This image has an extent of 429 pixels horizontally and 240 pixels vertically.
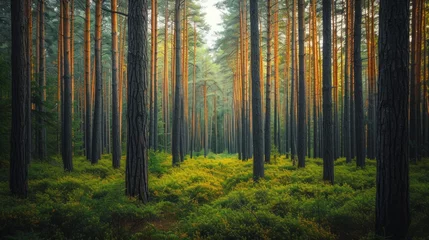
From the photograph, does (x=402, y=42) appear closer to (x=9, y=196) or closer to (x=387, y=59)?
(x=387, y=59)

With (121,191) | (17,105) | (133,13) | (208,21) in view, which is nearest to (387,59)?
(133,13)

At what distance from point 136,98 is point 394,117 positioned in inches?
212

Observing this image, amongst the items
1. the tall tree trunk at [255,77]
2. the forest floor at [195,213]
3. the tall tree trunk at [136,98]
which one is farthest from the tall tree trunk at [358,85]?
the tall tree trunk at [136,98]

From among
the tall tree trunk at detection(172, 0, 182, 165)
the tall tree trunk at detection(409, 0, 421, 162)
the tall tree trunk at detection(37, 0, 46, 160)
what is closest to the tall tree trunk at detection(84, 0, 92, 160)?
the tall tree trunk at detection(37, 0, 46, 160)

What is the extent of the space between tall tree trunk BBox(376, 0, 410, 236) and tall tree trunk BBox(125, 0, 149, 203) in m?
5.13

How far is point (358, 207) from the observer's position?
17.4 feet

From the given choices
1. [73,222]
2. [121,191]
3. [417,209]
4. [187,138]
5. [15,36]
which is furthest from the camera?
[187,138]

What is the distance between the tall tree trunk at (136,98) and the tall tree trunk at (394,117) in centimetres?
513

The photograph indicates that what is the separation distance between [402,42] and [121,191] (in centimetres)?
650

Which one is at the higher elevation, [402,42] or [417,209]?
[402,42]

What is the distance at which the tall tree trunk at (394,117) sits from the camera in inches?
139

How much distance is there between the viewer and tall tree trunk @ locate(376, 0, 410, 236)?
3535 mm

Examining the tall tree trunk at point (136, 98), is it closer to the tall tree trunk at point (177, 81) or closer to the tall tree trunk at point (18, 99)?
the tall tree trunk at point (18, 99)

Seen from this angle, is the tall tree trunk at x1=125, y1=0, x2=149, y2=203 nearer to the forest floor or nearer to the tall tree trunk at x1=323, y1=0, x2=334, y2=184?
the forest floor
